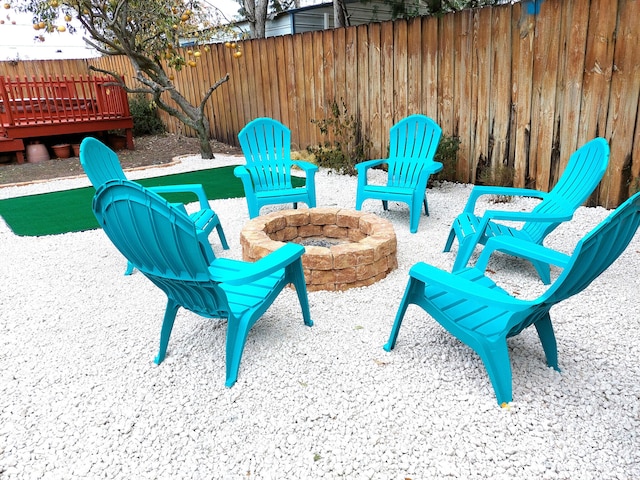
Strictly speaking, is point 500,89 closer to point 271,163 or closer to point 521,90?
point 521,90

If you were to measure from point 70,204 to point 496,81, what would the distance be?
16.0 ft

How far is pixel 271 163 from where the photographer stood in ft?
14.8

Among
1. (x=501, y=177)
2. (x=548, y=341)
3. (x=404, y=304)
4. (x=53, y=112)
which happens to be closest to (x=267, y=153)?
(x=501, y=177)

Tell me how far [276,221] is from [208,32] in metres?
5.55

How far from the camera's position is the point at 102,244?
12.7 ft

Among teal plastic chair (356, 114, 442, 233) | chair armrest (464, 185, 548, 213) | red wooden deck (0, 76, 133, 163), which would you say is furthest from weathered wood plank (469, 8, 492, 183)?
red wooden deck (0, 76, 133, 163)

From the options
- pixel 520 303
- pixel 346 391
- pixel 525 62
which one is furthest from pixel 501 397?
pixel 525 62

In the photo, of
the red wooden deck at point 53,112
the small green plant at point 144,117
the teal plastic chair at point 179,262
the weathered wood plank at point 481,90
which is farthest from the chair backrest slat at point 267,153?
the small green plant at point 144,117

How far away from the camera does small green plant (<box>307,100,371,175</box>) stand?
20.4 ft

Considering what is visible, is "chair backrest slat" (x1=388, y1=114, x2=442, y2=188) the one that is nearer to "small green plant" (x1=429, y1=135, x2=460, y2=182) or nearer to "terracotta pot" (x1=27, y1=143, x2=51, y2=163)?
"small green plant" (x1=429, y1=135, x2=460, y2=182)

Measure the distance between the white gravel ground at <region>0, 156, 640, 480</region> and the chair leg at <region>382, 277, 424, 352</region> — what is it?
51 millimetres

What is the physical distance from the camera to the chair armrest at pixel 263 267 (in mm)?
1851

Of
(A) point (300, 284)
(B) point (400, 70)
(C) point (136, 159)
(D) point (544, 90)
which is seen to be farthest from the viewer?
(C) point (136, 159)

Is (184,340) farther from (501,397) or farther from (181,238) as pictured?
(501,397)
